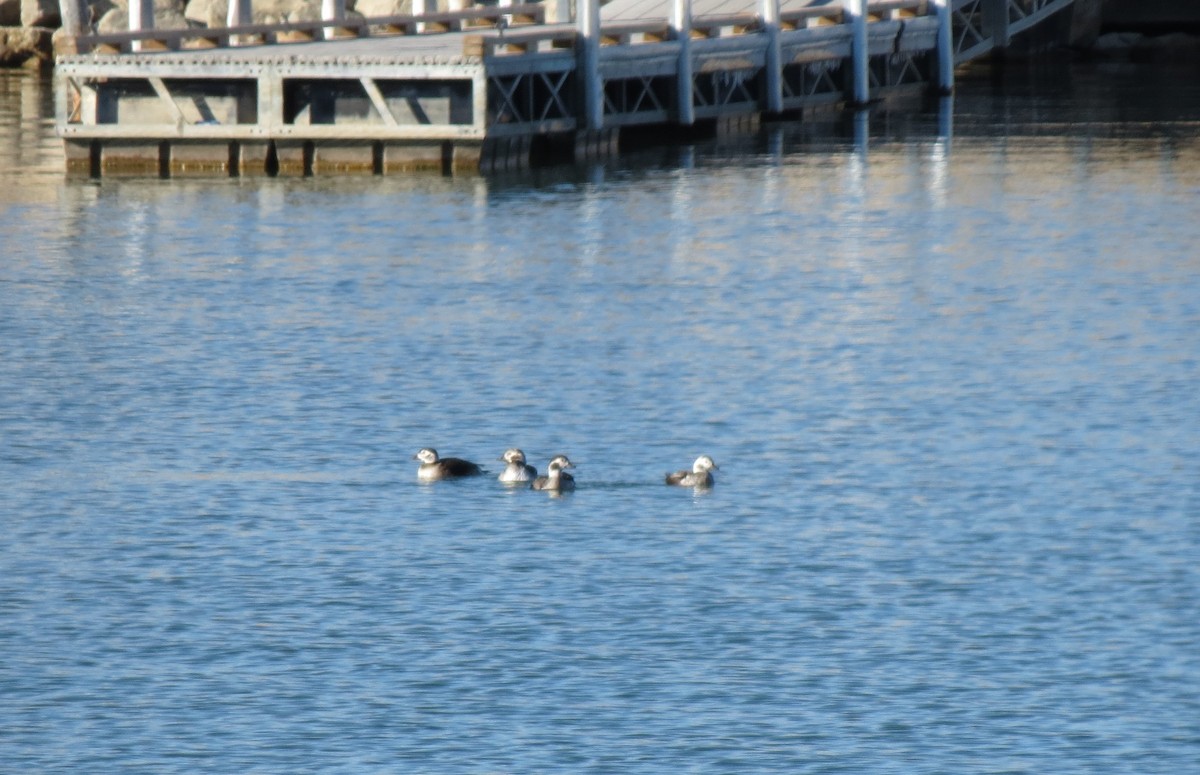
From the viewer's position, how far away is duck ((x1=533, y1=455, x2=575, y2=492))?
765 inches

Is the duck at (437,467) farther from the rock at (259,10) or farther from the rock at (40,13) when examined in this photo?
the rock at (40,13)

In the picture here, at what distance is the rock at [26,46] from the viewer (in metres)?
72.0

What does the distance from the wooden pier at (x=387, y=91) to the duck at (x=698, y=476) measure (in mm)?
20639

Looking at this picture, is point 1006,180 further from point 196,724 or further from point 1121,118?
point 196,724

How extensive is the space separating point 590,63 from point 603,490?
23823 mm

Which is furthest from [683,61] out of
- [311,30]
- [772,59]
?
[311,30]

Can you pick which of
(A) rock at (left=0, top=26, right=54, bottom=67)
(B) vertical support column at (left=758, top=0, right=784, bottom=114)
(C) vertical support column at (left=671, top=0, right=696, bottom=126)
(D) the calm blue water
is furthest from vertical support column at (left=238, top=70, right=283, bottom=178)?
(A) rock at (left=0, top=26, right=54, bottom=67)

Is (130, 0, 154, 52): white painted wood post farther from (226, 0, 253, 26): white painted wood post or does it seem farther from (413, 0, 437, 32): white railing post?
(413, 0, 437, 32): white railing post

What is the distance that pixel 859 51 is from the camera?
5244 centimetres

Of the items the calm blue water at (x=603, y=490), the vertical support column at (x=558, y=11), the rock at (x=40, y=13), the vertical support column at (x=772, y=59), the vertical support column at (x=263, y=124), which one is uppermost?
the rock at (x=40, y=13)

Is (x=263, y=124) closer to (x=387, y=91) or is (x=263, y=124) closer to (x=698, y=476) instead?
(x=387, y=91)

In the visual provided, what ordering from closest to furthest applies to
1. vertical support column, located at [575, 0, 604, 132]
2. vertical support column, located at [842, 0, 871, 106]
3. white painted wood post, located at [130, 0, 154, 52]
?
1. vertical support column, located at [575, 0, 604, 132]
2. white painted wood post, located at [130, 0, 154, 52]
3. vertical support column, located at [842, 0, 871, 106]

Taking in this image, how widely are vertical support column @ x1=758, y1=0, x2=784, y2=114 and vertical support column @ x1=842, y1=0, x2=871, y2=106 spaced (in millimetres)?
2234

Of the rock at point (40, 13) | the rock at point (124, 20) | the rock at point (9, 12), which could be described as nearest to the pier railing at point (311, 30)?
the rock at point (124, 20)
